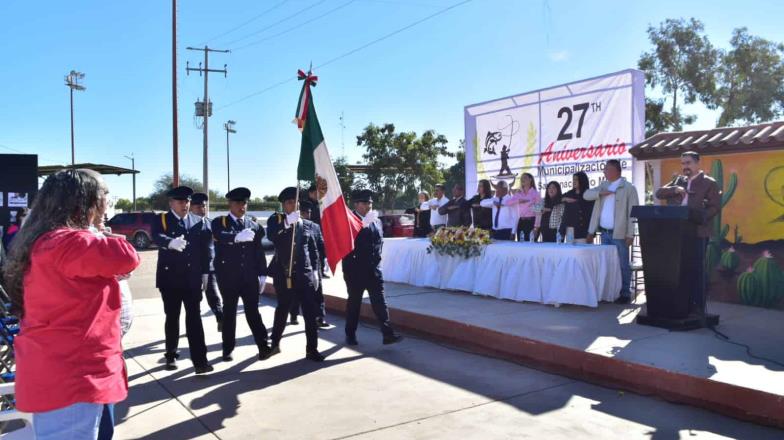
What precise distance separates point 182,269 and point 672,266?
5.39 m

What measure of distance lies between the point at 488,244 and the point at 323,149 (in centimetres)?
382

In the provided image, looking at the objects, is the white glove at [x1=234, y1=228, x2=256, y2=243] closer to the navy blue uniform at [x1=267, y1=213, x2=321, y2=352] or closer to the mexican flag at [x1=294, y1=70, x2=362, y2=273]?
the navy blue uniform at [x1=267, y1=213, x2=321, y2=352]

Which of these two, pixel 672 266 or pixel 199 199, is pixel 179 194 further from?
pixel 672 266

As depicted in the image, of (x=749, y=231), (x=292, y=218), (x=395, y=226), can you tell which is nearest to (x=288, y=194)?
(x=292, y=218)

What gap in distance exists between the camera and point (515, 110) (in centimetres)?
1220

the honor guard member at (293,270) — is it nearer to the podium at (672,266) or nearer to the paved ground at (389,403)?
the paved ground at (389,403)

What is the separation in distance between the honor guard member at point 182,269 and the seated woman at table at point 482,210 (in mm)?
6254

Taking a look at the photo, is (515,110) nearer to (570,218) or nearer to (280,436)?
(570,218)

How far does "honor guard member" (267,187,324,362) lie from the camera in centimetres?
651

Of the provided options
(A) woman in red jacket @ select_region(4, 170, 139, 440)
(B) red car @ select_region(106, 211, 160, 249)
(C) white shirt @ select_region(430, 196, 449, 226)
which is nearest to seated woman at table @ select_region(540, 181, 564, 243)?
(C) white shirt @ select_region(430, 196, 449, 226)

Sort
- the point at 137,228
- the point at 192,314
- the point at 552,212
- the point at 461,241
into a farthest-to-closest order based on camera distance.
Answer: the point at 137,228, the point at 552,212, the point at 461,241, the point at 192,314

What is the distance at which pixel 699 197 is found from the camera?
712cm

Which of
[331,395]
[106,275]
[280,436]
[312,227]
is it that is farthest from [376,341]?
[106,275]

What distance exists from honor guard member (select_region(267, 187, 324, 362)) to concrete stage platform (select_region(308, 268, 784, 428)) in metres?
1.84
